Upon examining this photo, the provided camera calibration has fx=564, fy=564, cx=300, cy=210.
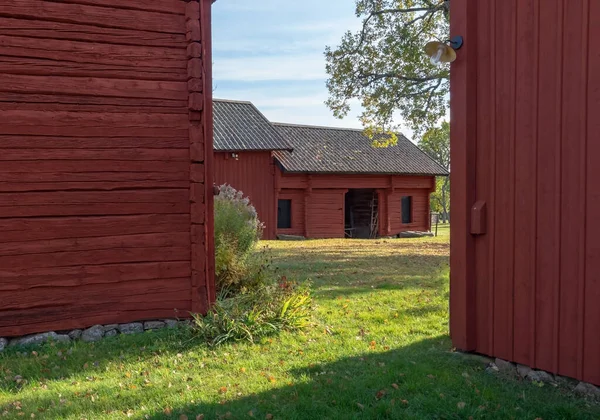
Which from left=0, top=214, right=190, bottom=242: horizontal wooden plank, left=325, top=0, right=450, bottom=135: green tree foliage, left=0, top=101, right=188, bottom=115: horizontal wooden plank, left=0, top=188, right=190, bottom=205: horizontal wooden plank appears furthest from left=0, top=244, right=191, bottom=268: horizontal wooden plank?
left=325, top=0, right=450, bottom=135: green tree foliage

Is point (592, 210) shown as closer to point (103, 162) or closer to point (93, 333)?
point (103, 162)

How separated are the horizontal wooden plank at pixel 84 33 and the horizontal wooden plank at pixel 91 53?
0.14 feet

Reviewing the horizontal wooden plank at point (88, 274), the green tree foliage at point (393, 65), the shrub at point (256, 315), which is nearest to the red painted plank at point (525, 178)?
the shrub at point (256, 315)

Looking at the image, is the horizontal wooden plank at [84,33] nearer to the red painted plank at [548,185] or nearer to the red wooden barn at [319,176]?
the red painted plank at [548,185]

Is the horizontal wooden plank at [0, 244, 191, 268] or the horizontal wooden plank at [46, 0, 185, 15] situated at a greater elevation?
the horizontal wooden plank at [46, 0, 185, 15]

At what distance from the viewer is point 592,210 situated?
12.9 ft

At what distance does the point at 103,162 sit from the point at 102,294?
57.1 inches

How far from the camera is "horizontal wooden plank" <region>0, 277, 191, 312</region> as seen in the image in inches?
232

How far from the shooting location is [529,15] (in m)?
4.38

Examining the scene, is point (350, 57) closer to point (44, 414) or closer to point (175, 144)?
point (175, 144)

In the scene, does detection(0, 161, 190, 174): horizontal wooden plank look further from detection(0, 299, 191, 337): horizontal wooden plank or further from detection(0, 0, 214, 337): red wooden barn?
detection(0, 299, 191, 337): horizontal wooden plank

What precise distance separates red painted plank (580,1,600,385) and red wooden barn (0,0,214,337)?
404 centimetres

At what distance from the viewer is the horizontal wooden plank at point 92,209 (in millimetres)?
5896

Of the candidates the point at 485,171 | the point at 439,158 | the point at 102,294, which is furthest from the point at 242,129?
the point at 439,158
